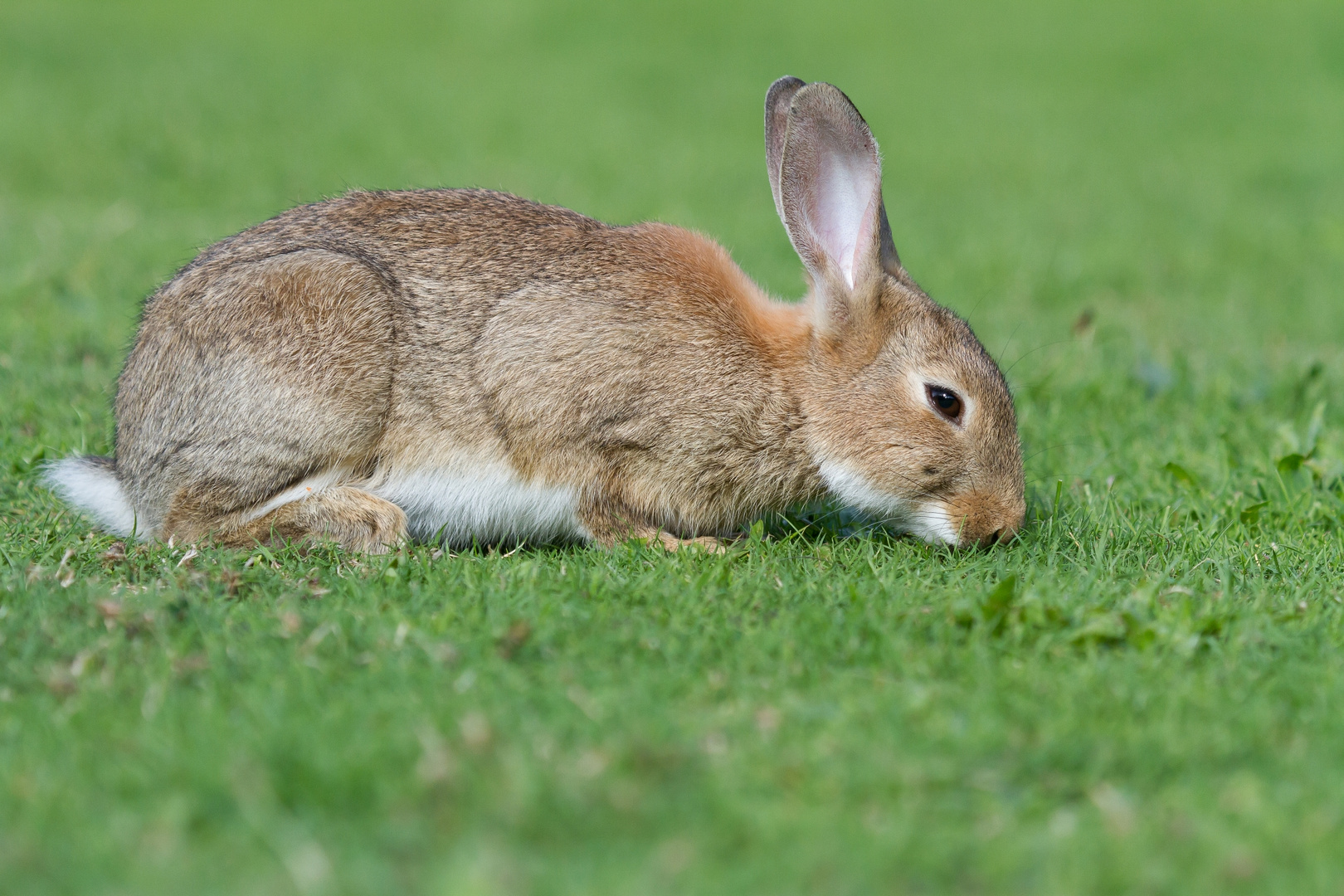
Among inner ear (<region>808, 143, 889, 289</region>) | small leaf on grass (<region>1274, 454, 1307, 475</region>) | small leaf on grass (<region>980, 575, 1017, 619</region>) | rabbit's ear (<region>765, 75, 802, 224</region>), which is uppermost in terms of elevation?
rabbit's ear (<region>765, 75, 802, 224</region>)

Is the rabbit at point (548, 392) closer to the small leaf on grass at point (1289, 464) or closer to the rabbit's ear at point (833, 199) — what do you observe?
the rabbit's ear at point (833, 199)

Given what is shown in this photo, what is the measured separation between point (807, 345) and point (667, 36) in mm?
15922

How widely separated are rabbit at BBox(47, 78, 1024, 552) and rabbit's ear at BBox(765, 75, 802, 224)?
0.04 ft

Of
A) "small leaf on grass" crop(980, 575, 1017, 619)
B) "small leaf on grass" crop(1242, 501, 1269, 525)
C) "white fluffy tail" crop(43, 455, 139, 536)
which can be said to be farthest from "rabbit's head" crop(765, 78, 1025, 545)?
"white fluffy tail" crop(43, 455, 139, 536)

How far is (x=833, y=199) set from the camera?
525 cm

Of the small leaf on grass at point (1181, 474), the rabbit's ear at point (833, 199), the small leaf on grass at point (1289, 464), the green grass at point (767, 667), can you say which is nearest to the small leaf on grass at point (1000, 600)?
the green grass at point (767, 667)

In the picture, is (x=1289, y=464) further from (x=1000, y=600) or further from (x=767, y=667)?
(x=767, y=667)

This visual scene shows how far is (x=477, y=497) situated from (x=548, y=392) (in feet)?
1.50

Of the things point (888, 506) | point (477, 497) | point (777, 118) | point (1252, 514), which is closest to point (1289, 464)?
point (1252, 514)

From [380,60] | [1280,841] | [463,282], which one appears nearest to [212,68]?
[380,60]

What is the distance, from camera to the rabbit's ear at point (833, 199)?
509 centimetres

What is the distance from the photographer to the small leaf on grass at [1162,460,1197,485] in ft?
18.0

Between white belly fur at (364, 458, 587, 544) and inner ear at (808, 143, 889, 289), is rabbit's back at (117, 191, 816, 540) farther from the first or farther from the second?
inner ear at (808, 143, 889, 289)

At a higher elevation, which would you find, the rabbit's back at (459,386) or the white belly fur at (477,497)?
the rabbit's back at (459,386)
